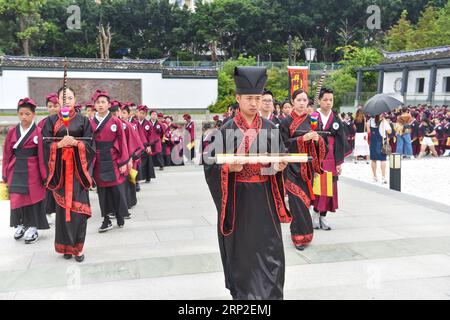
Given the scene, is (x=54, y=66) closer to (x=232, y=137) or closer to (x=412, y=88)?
(x=412, y=88)

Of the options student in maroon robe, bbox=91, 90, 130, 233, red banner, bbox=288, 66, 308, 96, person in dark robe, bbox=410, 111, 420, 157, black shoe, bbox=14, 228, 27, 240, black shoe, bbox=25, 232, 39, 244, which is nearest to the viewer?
black shoe, bbox=25, 232, 39, 244

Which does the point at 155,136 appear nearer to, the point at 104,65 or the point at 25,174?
the point at 25,174

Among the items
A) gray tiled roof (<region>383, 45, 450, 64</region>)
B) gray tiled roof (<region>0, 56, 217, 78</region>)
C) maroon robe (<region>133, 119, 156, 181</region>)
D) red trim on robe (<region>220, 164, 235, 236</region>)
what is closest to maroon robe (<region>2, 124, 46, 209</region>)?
red trim on robe (<region>220, 164, 235, 236</region>)

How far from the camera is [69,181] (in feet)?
16.6

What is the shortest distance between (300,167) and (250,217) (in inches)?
84.0

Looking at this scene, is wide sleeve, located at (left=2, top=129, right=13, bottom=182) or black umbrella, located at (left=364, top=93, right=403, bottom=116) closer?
wide sleeve, located at (left=2, top=129, right=13, bottom=182)

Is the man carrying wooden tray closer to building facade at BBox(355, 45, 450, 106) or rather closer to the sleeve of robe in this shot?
the sleeve of robe

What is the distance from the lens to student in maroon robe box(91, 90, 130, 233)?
6207 mm

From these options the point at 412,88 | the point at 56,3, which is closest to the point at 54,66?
the point at 56,3

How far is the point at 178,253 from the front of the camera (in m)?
5.43

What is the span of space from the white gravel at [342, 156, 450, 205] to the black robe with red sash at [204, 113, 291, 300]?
6.06 metres

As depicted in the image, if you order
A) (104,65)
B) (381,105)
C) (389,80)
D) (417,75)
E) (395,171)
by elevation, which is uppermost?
(104,65)

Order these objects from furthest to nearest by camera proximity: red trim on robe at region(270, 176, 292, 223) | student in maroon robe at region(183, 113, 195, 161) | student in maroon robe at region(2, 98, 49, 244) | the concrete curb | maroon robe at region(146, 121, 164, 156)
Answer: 1. student in maroon robe at region(183, 113, 195, 161)
2. maroon robe at region(146, 121, 164, 156)
3. the concrete curb
4. student in maroon robe at region(2, 98, 49, 244)
5. red trim on robe at region(270, 176, 292, 223)

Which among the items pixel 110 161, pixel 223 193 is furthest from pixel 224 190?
pixel 110 161
